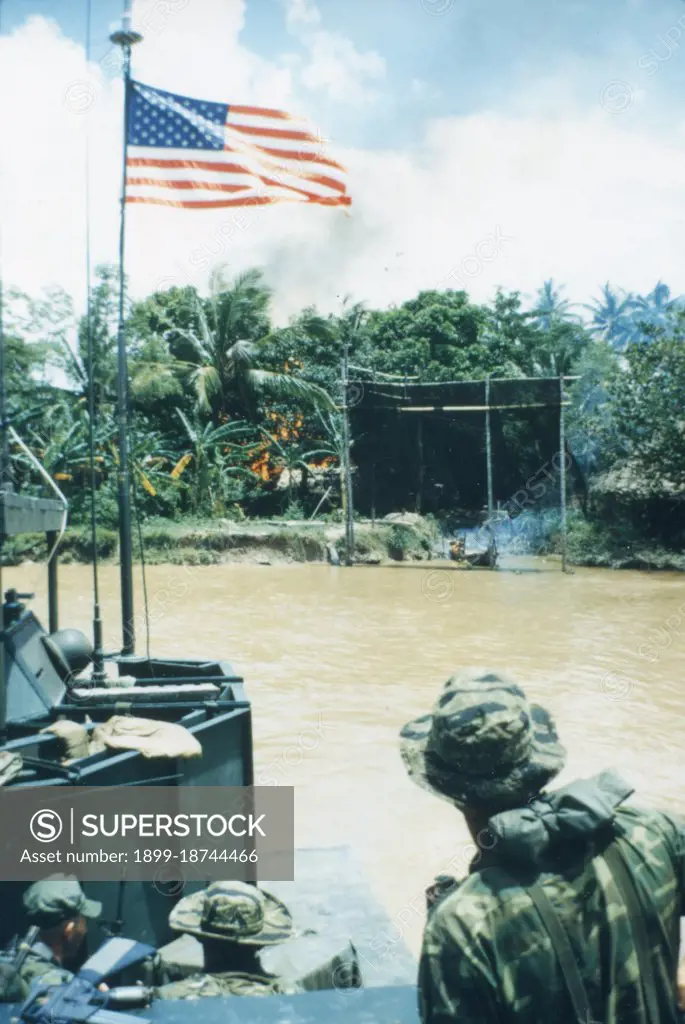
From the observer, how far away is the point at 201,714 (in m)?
5.04

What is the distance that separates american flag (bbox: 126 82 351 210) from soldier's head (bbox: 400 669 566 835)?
7258mm

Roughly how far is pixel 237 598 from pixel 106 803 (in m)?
16.1

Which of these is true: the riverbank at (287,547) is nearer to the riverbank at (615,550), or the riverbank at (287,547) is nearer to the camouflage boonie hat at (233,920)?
the riverbank at (615,550)

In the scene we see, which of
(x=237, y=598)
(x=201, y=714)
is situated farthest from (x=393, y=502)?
(x=201, y=714)

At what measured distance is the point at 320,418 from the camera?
31.7 m

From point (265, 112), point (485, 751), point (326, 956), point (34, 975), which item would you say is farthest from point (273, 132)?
point (485, 751)

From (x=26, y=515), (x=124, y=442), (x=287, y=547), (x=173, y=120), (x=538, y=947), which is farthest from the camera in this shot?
(x=287, y=547)

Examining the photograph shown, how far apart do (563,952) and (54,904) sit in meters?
2.40

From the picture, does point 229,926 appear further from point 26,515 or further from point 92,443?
point 92,443

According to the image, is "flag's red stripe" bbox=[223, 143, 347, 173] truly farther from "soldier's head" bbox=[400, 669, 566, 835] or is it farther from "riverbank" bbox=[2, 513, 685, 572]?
"riverbank" bbox=[2, 513, 685, 572]

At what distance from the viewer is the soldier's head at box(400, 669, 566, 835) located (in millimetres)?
2021

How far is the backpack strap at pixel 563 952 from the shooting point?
1.86m

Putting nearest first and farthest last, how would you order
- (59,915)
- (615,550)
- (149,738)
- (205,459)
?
1. (59,915)
2. (149,738)
3. (615,550)
4. (205,459)

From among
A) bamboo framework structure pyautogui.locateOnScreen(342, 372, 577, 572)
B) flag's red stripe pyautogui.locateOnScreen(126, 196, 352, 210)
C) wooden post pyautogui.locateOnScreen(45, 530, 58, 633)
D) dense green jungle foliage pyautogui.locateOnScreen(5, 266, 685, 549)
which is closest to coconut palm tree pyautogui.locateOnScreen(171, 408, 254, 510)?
dense green jungle foliage pyautogui.locateOnScreen(5, 266, 685, 549)
